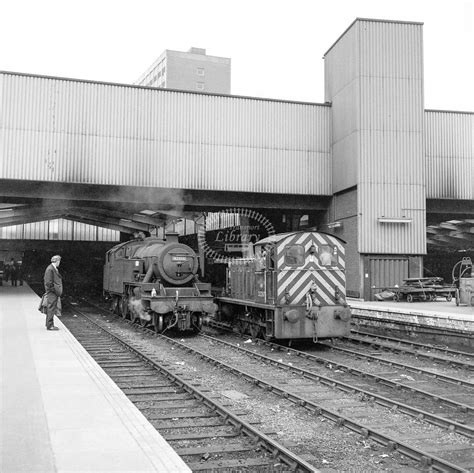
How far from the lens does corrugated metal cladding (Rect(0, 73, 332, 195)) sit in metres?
21.9

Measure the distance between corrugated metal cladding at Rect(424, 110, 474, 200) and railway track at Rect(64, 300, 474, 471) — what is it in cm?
1705

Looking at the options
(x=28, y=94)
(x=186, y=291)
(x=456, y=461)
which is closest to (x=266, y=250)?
(x=186, y=291)

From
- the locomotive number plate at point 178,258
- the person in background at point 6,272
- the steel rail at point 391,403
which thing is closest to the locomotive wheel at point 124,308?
the locomotive number plate at point 178,258

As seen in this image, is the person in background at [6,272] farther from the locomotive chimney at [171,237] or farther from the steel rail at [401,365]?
the steel rail at [401,365]

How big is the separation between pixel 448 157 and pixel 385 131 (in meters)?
4.44

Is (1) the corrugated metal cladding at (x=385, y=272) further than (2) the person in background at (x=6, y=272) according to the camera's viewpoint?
No

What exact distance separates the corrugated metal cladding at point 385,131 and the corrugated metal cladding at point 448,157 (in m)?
1.91

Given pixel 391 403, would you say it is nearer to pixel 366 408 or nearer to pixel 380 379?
pixel 366 408

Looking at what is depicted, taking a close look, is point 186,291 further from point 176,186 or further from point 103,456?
point 103,456

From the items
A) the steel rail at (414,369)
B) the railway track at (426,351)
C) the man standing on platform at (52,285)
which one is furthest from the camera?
the man standing on platform at (52,285)

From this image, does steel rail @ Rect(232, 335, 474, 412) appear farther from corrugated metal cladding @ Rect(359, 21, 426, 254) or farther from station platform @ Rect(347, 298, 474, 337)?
corrugated metal cladding @ Rect(359, 21, 426, 254)

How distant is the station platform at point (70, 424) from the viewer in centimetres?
434

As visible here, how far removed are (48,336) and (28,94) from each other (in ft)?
44.5

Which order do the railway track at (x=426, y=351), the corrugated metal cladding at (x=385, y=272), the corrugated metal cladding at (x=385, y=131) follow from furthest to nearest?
the corrugated metal cladding at (x=385, y=131) < the corrugated metal cladding at (x=385, y=272) < the railway track at (x=426, y=351)
